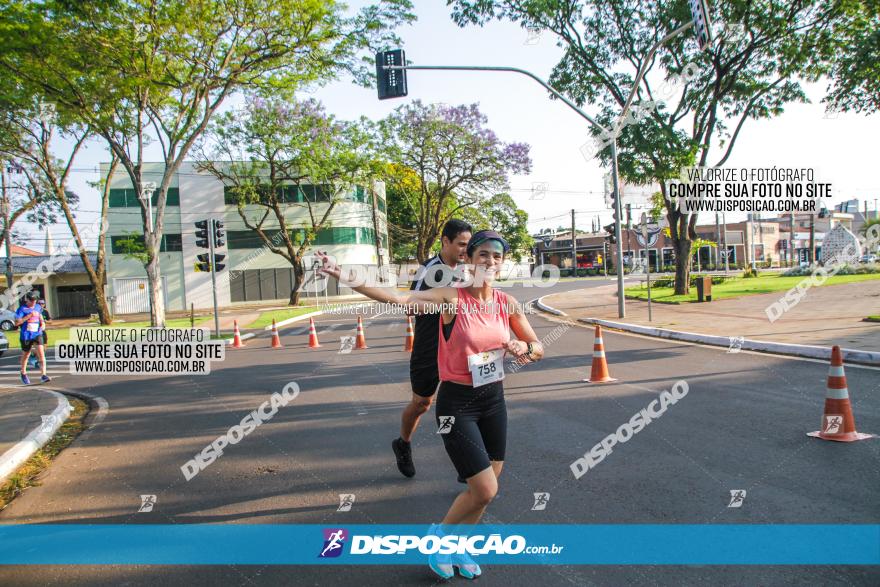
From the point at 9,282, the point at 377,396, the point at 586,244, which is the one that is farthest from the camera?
the point at 586,244

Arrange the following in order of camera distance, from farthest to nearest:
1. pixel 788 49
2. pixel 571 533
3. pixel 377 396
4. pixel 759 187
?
pixel 759 187 → pixel 788 49 → pixel 377 396 → pixel 571 533

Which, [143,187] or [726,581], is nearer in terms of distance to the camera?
[726,581]

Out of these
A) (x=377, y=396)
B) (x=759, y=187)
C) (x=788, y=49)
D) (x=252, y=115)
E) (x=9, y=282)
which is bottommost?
(x=377, y=396)

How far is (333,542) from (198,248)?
39.8m

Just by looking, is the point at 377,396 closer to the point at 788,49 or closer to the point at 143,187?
the point at 143,187

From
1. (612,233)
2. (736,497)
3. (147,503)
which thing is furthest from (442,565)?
(612,233)

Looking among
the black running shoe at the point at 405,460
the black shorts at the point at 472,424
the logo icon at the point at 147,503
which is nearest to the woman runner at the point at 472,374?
the black shorts at the point at 472,424

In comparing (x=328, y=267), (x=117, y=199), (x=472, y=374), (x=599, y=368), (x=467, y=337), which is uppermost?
(x=117, y=199)

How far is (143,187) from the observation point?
17.8 m

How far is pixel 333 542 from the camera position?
3318 mm

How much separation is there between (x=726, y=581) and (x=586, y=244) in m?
78.9

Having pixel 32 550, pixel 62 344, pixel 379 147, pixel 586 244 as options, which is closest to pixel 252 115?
pixel 379 147

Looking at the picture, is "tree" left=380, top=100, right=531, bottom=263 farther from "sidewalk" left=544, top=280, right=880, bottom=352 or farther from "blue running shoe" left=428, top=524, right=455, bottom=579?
"blue running shoe" left=428, top=524, right=455, bottom=579

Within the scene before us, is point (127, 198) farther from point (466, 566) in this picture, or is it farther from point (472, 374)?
point (466, 566)
